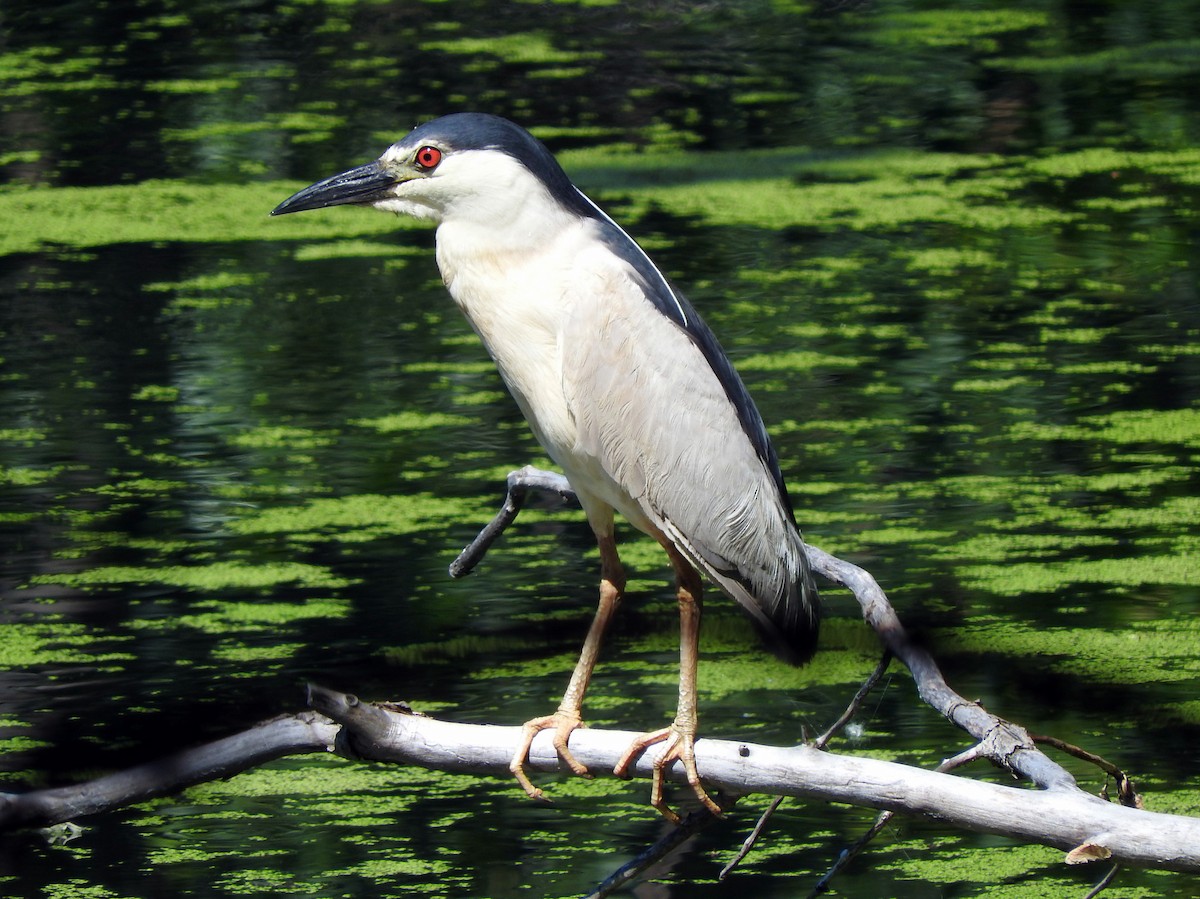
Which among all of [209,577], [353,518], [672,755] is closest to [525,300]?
[672,755]

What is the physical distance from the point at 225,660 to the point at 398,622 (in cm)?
42

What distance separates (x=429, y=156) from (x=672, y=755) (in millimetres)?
930

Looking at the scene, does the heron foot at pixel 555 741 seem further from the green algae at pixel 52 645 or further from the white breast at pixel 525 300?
the green algae at pixel 52 645

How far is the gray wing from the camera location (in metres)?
2.67

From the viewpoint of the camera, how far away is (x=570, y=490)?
2984 mm

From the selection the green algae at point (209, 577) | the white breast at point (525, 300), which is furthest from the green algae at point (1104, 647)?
the white breast at point (525, 300)

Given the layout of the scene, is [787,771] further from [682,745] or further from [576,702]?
[576,702]

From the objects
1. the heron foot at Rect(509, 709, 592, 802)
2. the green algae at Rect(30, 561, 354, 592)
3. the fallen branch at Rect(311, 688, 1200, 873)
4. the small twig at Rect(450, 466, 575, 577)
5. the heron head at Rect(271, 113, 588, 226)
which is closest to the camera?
the fallen branch at Rect(311, 688, 1200, 873)

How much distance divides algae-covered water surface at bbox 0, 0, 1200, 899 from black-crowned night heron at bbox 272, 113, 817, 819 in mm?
780

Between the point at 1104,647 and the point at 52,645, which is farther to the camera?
the point at 52,645

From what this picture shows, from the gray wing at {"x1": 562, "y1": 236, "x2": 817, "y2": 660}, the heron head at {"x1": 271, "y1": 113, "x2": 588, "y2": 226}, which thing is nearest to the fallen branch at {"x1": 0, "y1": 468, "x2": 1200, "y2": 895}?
the gray wing at {"x1": 562, "y1": 236, "x2": 817, "y2": 660}

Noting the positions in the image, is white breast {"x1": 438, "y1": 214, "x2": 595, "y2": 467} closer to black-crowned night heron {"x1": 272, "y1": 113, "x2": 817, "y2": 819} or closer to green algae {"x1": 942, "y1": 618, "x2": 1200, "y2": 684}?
black-crowned night heron {"x1": 272, "y1": 113, "x2": 817, "y2": 819}

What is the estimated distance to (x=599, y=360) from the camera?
105 inches

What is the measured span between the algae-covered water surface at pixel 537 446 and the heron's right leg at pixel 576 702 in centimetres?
64
